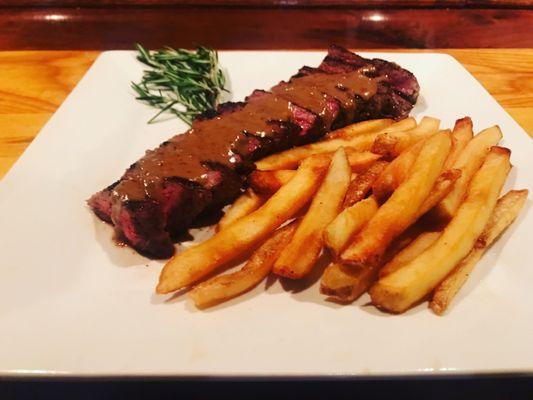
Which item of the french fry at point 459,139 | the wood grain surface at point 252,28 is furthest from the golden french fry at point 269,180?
the wood grain surface at point 252,28

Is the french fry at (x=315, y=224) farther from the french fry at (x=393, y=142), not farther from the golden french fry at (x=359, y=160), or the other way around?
the french fry at (x=393, y=142)

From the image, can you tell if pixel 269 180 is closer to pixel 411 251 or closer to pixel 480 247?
pixel 411 251

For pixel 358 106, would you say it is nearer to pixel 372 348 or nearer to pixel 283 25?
pixel 372 348

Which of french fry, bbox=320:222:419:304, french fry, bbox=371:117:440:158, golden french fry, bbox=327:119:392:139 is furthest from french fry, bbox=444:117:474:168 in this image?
french fry, bbox=320:222:419:304

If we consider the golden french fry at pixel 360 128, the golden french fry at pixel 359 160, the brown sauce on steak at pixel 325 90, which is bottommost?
the golden french fry at pixel 360 128
